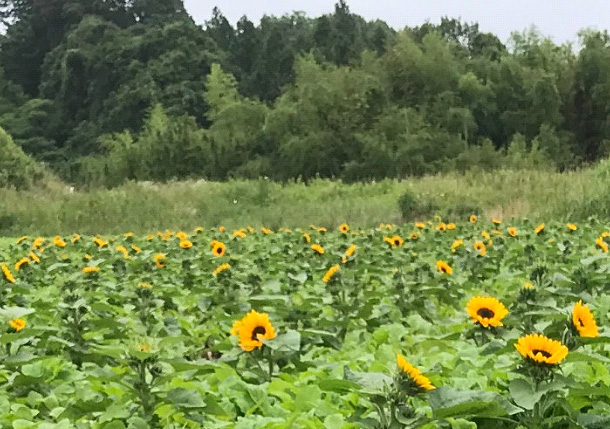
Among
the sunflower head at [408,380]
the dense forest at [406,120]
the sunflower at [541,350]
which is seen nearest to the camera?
the sunflower head at [408,380]

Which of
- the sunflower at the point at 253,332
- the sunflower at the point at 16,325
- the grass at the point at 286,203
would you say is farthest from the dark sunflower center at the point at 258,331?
the grass at the point at 286,203

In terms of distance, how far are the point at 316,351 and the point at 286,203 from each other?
13035 millimetres

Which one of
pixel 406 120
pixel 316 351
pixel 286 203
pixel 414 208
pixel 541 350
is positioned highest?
pixel 541 350

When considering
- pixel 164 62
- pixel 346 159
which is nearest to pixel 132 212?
pixel 346 159

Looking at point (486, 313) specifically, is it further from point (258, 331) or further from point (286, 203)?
point (286, 203)

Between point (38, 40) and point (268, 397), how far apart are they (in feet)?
161

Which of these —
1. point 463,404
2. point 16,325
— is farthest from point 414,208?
point 463,404

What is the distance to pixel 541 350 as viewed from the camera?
1479 millimetres

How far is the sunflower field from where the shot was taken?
1.51 metres

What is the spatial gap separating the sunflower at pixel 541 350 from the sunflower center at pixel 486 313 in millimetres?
664

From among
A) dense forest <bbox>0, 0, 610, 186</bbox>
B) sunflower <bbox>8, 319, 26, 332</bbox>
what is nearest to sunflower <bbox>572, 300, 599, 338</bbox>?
sunflower <bbox>8, 319, 26, 332</bbox>

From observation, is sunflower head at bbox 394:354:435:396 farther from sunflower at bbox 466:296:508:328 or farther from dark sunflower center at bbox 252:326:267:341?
sunflower at bbox 466:296:508:328

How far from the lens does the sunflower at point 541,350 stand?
1.45 meters

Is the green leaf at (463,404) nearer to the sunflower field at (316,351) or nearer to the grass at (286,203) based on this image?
the sunflower field at (316,351)
